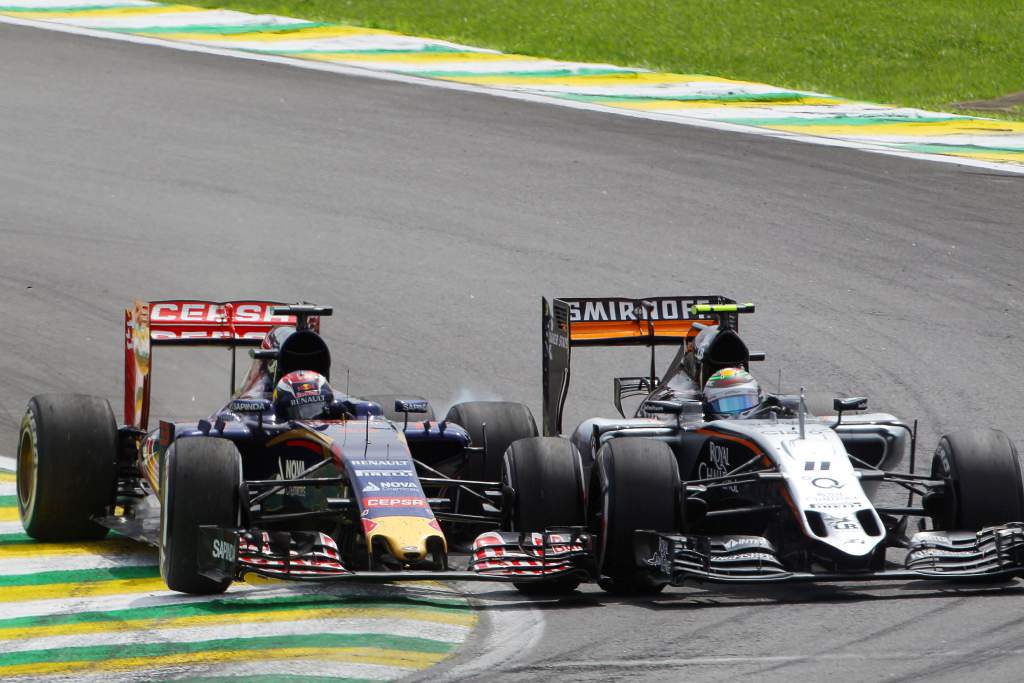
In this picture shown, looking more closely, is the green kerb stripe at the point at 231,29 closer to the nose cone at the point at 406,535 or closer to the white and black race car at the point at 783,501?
the white and black race car at the point at 783,501

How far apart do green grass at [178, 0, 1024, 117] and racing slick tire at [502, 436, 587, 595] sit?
16206 mm

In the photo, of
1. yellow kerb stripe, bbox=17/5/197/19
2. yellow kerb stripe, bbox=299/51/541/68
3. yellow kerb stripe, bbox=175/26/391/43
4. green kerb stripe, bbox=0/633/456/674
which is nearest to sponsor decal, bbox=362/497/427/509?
green kerb stripe, bbox=0/633/456/674

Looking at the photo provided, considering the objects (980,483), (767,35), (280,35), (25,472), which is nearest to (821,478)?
(980,483)

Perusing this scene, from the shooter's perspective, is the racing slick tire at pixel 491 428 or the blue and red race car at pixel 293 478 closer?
the blue and red race car at pixel 293 478

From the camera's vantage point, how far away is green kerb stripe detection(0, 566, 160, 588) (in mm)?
10453

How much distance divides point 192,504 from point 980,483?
4345 mm

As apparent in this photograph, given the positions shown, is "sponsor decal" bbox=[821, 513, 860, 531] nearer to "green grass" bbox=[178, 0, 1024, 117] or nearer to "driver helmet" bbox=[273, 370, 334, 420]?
"driver helmet" bbox=[273, 370, 334, 420]

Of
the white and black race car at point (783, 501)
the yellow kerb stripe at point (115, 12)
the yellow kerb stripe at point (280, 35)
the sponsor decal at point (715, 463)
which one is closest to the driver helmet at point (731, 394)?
the white and black race car at point (783, 501)

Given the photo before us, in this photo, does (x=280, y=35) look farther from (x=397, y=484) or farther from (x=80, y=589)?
(x=397, y=484)

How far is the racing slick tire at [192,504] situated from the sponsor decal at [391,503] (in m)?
0.72

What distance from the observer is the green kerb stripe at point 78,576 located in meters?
10.5

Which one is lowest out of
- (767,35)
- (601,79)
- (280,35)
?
(601,79)

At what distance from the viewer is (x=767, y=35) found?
29.5m

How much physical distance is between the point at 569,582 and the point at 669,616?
0.73 meters
